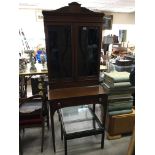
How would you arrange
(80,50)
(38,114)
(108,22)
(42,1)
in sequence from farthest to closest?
(108,22) < (42,1) < (80,50) < (38,114)

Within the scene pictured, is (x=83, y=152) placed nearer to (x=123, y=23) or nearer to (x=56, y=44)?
(x=56, y=44)

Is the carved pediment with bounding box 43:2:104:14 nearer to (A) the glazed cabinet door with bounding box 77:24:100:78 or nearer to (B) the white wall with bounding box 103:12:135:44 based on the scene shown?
A: (A) the glazed cabinet door with bounding box 77:24:100:78

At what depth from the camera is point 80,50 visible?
7.79 feet

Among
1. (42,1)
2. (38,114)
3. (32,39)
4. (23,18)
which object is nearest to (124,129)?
(38,114)

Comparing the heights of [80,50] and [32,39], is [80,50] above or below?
below

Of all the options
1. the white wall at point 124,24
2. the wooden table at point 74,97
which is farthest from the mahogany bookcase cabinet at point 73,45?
the white wall at point 124,24

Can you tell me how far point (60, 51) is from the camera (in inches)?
91.4

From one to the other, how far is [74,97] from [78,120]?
50 cm

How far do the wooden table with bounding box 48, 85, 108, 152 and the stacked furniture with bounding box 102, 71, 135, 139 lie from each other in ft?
0.47

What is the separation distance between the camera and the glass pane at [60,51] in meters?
2.25

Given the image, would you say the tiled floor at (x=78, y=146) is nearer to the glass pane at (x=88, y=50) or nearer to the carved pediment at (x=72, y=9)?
the glass pane at (x=88, y=50)

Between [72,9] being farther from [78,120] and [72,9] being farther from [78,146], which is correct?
[78,146]

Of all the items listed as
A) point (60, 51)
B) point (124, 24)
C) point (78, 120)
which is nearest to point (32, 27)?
point (124, 24)
